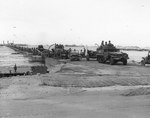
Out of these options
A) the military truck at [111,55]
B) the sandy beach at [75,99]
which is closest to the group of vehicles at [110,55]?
the military truck at [111,55]

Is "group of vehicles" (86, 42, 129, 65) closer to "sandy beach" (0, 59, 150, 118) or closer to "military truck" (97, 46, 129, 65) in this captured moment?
"military truck" (97, 46, 129, 65)

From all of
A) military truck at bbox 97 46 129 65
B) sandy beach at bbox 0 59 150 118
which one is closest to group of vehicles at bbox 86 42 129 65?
military truck at bbox 97 46 129 65

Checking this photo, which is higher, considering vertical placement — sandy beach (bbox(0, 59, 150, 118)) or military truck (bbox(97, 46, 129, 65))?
military truck (bbox(97, 46, 129, 65))

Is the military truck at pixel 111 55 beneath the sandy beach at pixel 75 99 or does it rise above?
above

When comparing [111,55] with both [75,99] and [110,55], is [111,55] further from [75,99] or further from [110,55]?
[75,99]

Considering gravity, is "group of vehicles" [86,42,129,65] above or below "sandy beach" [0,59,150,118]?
above

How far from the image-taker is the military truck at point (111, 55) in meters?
33.7

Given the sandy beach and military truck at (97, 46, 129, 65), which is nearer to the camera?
the sandy beach

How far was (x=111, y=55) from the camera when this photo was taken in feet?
112

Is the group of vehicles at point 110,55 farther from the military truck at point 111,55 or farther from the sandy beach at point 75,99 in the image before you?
the sandy beach at point 75,99

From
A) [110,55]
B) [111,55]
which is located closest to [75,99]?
[111,55]

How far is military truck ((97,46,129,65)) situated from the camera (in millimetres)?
33656

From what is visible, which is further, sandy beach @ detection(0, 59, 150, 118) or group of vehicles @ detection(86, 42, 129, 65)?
group of vehicles @ detection(86, 42, 129, 65)

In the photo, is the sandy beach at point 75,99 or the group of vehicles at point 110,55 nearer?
the sandy beach at point 75,99
